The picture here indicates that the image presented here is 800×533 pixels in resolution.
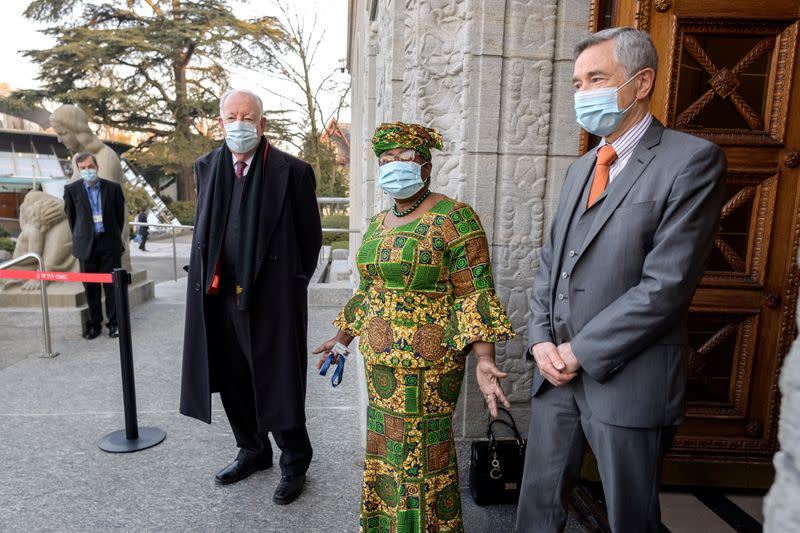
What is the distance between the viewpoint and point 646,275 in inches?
60.7

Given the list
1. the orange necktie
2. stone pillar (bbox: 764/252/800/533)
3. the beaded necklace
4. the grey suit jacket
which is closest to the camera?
stone pillar (bbox: 764/252/800/533)

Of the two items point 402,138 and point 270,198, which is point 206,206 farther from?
point 402,138

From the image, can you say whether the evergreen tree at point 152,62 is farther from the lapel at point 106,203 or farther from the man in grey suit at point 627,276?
the man in grey suit at point 627,276

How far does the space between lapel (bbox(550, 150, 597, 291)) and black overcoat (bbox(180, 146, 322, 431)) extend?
137 cm

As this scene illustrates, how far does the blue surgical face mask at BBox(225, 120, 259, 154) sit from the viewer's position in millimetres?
2547

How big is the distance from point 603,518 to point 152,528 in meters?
2.18

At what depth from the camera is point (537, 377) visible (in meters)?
1.91

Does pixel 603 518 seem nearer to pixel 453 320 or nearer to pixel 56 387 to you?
pixel 453 320

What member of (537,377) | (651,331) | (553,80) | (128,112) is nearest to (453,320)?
(537,377)

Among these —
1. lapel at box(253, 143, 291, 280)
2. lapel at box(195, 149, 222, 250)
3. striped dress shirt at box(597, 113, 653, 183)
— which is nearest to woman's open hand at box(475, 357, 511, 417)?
striped dress shirt at box(597, 113, 653, 183)

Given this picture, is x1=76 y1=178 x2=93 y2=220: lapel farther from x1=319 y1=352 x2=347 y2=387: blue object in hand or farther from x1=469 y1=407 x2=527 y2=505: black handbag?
x1=469 y1=407 x2=527 y2=505: black handbag

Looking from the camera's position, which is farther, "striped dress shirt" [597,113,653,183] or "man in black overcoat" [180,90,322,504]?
"man in black overcoat" [180,90,322,504]

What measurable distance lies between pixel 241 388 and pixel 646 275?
2.17 meters

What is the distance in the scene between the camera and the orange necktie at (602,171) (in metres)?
1.73
